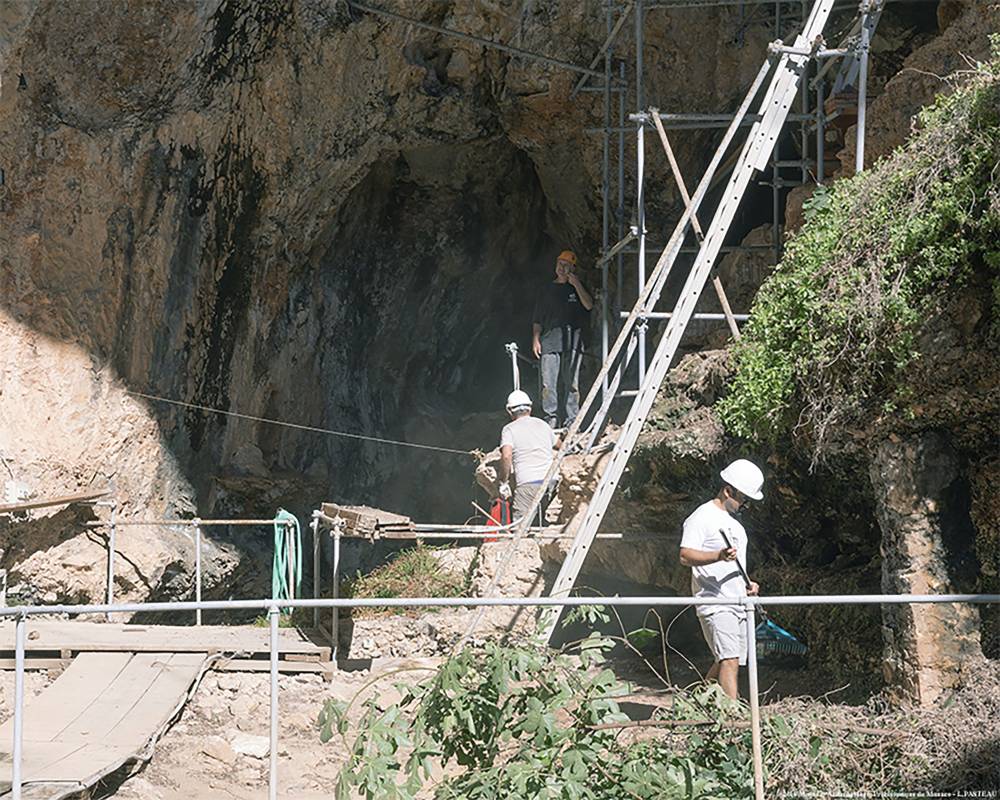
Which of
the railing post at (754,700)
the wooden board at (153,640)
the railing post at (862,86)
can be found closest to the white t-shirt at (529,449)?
the wooden board at (153,640)

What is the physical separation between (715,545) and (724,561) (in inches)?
3.9

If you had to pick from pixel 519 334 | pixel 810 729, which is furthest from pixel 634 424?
pixel 519 334

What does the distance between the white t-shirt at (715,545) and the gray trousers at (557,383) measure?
Result: 5327 mm

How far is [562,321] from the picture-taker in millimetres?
12727

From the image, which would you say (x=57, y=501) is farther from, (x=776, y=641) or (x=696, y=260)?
(x=776, y=641)

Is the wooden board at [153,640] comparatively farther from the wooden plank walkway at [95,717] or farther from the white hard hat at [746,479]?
the white hard hat at [746,479]

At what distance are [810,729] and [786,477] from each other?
2689 millimetres

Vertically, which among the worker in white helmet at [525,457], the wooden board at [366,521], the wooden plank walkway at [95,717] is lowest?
the wooden plank walkway at [95,717]

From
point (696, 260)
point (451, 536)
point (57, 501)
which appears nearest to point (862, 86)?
point (696, 260)

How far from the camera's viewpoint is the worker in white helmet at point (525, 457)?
34.3 ft

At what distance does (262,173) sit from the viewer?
510 inches

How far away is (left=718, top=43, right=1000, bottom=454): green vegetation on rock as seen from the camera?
676cm

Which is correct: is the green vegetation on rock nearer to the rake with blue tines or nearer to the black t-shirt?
the rake with blue tines

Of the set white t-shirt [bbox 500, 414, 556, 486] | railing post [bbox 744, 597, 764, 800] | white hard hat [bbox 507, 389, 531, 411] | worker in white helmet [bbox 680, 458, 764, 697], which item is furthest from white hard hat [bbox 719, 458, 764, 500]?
white hard hat [bbox 507, 389, 531, 411]
